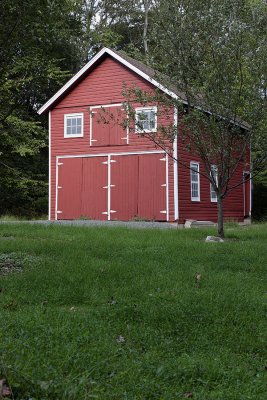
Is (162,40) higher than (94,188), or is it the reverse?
(162,40)

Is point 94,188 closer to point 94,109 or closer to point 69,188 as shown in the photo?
point 69,188

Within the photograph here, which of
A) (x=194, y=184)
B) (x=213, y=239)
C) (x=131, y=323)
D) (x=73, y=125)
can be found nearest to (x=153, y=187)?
(x=194, y=184)

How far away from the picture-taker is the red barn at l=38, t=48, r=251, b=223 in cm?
1877

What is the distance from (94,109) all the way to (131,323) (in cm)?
1628

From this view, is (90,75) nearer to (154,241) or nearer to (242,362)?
(154,241)

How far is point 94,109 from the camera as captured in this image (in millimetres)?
20516

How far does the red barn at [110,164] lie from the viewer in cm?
1877

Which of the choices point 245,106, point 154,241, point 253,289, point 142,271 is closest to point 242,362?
point 253,289

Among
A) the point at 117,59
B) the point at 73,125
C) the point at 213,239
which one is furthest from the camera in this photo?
the point at 73,125

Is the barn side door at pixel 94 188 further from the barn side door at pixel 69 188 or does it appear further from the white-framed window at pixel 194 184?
the white-framed window at pixel 194 184

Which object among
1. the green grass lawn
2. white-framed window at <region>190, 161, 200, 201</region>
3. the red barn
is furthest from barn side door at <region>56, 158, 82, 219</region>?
the green grass lawn

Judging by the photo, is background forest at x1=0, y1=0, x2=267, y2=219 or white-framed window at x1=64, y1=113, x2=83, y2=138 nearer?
background forest at x1=0, y1=0, x2=267, y2=219

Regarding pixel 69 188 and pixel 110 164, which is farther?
pixel 69 188

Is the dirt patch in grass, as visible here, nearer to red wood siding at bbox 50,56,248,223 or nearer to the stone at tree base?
the stone at tree base
